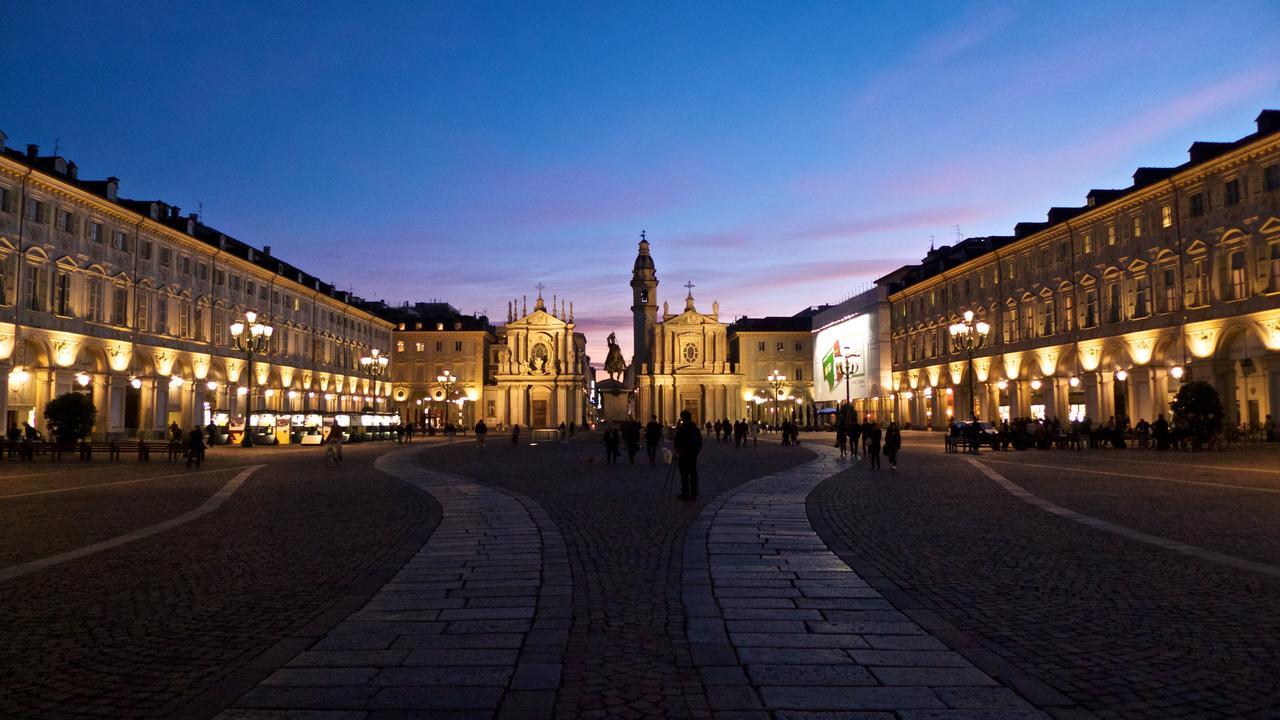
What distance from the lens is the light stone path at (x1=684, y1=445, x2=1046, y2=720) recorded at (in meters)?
4.78

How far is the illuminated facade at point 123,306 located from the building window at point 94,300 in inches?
2.5

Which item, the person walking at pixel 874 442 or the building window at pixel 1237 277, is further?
the building window at pixel 1237 277

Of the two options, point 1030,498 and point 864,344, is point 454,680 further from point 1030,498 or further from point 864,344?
point 864,344

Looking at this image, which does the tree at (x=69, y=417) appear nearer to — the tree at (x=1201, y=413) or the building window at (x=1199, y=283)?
the tree at (x=1201, y=413)

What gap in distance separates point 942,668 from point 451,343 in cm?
10262

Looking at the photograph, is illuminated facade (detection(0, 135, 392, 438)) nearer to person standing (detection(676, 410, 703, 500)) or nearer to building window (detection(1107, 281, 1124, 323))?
person standing (detection(676, 410, 703, 500))

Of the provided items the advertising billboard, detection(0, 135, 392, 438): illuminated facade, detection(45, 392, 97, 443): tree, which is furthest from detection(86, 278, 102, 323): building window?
the advertising billboard

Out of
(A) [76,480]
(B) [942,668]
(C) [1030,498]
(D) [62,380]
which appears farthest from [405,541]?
(D) [62,380]

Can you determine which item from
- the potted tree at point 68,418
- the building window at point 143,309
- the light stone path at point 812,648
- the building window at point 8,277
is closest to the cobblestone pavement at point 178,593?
the light stone path at point 812,648

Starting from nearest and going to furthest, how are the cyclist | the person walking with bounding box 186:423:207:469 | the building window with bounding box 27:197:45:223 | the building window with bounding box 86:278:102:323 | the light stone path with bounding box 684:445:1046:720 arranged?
the light stone path with bounding box 684:445:1046:720
the person walking with bounding box 186:423:207:469
the cyclist
the building window with bounding box 27:197:45:223
the building window with bounding box 86:278:102:323

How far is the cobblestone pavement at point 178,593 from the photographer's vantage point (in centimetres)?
523

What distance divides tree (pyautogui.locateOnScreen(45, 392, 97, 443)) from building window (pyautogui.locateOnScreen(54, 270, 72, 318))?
33.4ft

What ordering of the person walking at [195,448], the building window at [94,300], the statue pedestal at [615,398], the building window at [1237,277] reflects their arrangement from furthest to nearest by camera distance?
1. the statue pedestal at [615,398]
2. the building window at [94,300]
3. the building window at [1237,277]
4. the person walking at [195,448]

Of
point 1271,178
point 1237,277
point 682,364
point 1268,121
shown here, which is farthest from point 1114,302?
point 682,364
